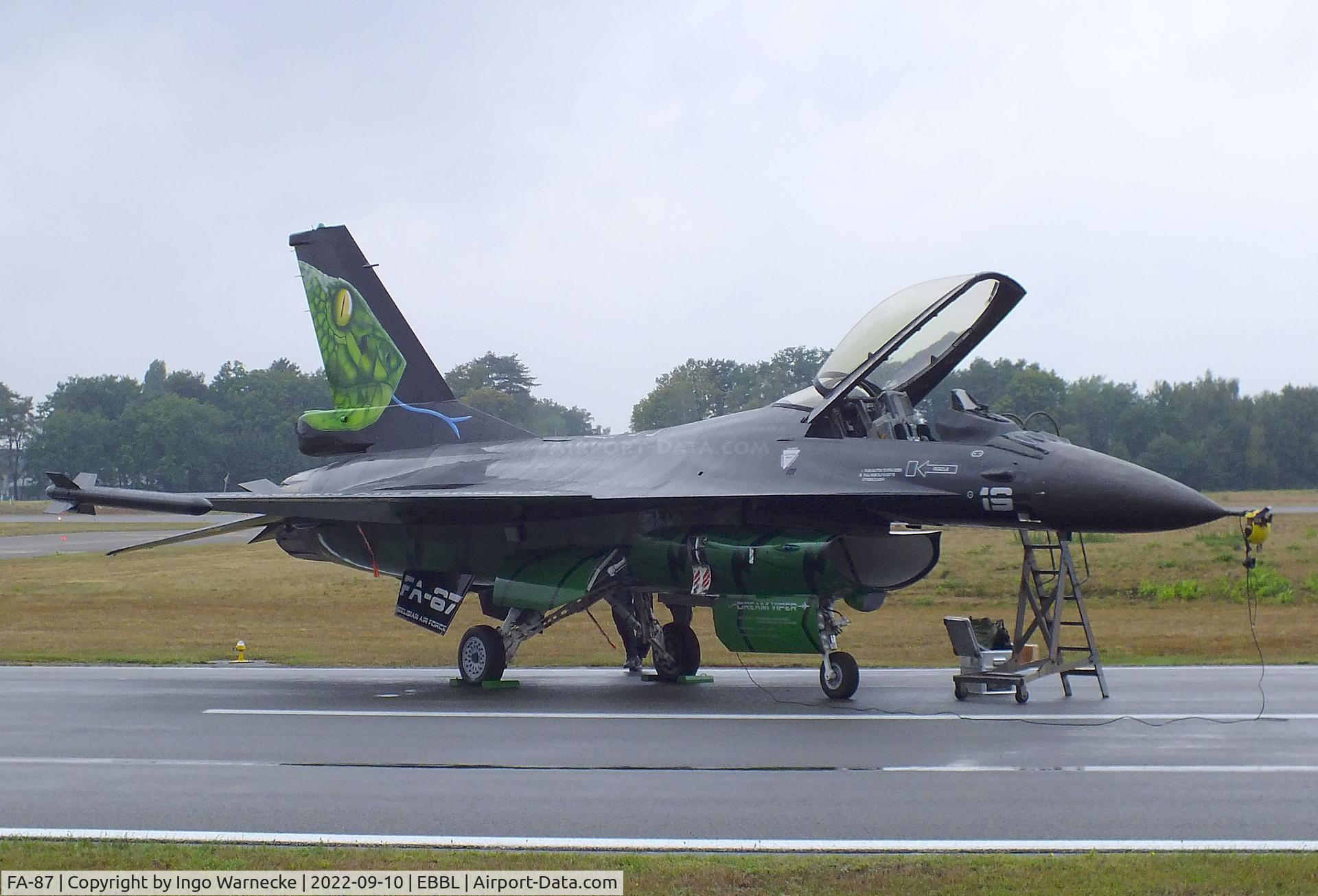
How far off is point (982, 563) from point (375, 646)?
603 inches

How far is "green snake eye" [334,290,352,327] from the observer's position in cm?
1736

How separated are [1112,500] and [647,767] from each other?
4742 millimetres

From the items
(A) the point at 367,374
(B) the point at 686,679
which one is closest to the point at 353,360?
(A) the point at 367,374

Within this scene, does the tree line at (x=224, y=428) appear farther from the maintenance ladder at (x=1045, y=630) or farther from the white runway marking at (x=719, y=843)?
the white runway marking at (x=719, y=843)

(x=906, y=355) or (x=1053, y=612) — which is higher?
(x=906, y=355)

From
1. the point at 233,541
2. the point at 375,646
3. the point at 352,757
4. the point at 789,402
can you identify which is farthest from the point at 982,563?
the point at 233,541

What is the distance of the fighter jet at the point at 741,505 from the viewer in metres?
11.4

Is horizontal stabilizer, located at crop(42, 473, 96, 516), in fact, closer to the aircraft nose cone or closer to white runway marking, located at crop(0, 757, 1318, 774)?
white runway marking, located at crop(0, 757, 1318, 774)

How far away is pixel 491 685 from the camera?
14.0m

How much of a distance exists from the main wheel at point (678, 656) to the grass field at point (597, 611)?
229cm

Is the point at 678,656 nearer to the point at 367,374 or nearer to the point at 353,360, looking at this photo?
the point at 367,374

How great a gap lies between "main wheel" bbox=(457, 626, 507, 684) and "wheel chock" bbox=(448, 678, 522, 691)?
1.4 inches

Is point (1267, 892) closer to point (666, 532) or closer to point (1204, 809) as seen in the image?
point (1204, 809)

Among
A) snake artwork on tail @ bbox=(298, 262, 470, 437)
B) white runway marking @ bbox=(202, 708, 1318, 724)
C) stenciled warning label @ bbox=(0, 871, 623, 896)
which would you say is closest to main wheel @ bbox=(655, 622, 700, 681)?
white runway marking @ bbox=(202, 708, 1318, 724)
